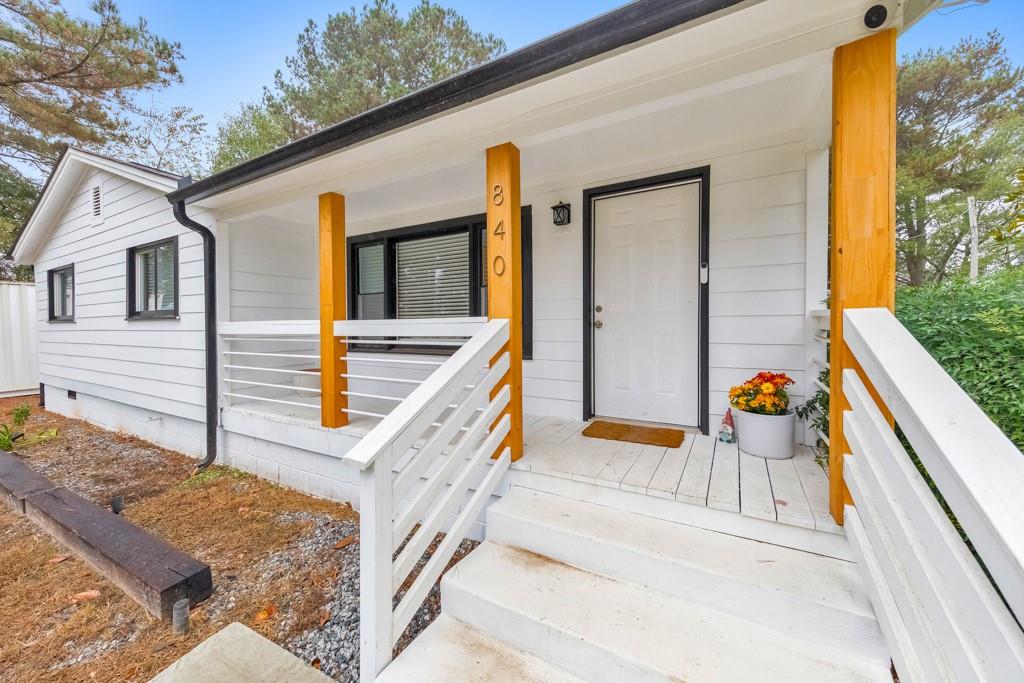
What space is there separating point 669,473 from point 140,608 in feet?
9.24

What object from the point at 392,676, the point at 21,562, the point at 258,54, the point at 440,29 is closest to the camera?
the point at 392,676

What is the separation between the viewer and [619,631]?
4.75 feet

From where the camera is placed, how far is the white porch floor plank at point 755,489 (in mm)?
1749

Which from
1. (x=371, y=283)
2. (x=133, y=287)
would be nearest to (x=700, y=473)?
(x=371, y=283)

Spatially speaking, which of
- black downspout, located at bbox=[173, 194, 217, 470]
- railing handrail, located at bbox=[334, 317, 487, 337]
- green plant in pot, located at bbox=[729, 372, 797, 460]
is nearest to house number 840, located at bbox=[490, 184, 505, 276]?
railing handrail, located at bbox=[334, 317, 487, 337]

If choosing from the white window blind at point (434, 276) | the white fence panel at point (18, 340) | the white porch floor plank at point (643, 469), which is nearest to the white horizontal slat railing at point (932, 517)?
the white porch floor plank at point (643, 469)

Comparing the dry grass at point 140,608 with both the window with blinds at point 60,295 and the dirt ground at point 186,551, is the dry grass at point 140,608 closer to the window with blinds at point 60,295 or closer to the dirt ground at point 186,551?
the dirt ground at point 186,551

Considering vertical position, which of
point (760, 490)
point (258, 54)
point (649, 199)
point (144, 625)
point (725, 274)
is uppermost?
point (258, 54)

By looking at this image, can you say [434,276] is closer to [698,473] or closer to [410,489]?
[410,489]

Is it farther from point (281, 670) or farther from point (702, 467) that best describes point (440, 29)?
point (281, 670)

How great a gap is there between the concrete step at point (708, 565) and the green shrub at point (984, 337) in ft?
2.56

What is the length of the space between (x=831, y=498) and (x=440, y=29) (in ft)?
35.7

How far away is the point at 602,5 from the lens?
25.8 ft

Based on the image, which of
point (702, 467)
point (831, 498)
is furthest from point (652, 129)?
point (831, 498)
